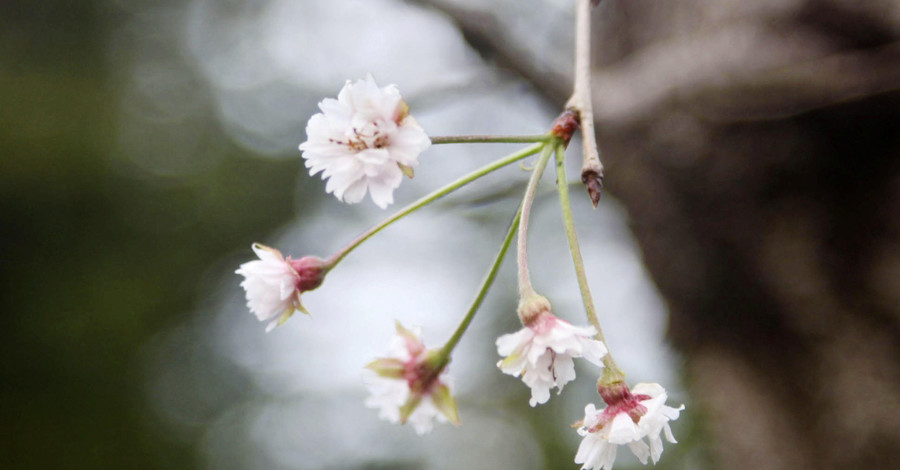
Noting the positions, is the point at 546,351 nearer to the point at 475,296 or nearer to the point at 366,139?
the point at 475,296

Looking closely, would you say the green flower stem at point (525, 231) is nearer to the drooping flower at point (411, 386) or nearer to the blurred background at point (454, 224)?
the drooping flower at point (411, 386)

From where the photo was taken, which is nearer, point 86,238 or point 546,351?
point 546,351

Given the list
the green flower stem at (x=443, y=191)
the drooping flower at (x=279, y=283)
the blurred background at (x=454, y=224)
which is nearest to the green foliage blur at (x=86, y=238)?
the blurred background at (x=454, y=224)

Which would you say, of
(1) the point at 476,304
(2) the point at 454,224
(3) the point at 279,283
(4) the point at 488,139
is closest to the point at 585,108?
(4) the point at 488,139

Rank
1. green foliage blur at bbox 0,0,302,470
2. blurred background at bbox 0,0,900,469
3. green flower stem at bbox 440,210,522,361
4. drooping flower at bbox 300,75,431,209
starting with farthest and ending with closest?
green foliage blur at bbox 0,0,302,470, blurred background at bbox 0,0,900,469, drooping flower at bbox 300,75,431,209, green flower stem at bbox 440,210,522,361

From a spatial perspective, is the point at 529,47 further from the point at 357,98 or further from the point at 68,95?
the point at 68,95

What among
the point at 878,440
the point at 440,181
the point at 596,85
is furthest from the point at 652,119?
the point at 440,181

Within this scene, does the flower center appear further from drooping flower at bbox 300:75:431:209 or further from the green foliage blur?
the green foliage blur

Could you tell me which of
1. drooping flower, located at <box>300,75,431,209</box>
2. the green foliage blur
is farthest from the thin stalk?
the green foliage blur
